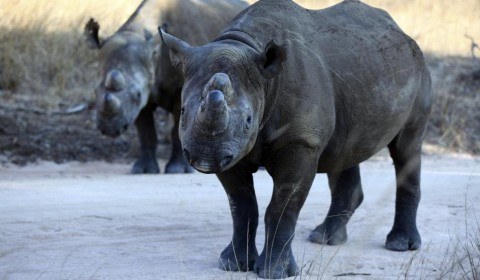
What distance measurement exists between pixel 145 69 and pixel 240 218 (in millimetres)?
5578

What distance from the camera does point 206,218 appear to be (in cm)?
850

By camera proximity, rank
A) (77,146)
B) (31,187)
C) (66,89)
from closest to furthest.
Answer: (31,187), (77,146), (66,89)

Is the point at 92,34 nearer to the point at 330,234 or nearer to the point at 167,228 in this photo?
the point at 167,228

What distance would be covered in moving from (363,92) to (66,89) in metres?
9.02

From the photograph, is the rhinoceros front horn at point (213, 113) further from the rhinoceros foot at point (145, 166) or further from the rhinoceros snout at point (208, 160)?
the rhinoceros foot at point (145, 166)

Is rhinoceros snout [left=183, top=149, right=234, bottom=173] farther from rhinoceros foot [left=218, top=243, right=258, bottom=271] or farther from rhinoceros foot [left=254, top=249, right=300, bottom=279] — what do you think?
rhinoceros foot [left=218, top=243, right=258, bottom=271]

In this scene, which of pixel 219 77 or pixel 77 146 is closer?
pixel 219 77

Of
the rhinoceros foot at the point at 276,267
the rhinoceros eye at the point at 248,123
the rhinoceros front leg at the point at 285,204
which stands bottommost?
the rhinoceros foot at the point at 276,267

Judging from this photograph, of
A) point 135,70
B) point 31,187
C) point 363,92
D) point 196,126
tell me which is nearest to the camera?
point 196,126

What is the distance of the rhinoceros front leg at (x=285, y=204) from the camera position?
6168 millimetres

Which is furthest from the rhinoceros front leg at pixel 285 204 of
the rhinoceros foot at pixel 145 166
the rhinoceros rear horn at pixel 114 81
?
the rhinoceros foot at pixel 145 166

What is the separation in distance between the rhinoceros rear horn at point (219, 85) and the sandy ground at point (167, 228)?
107 centimetres

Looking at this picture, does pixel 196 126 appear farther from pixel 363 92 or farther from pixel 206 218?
pixel 206 218

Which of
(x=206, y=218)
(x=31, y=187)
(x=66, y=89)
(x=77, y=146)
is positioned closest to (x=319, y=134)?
(x=206, y=218)
